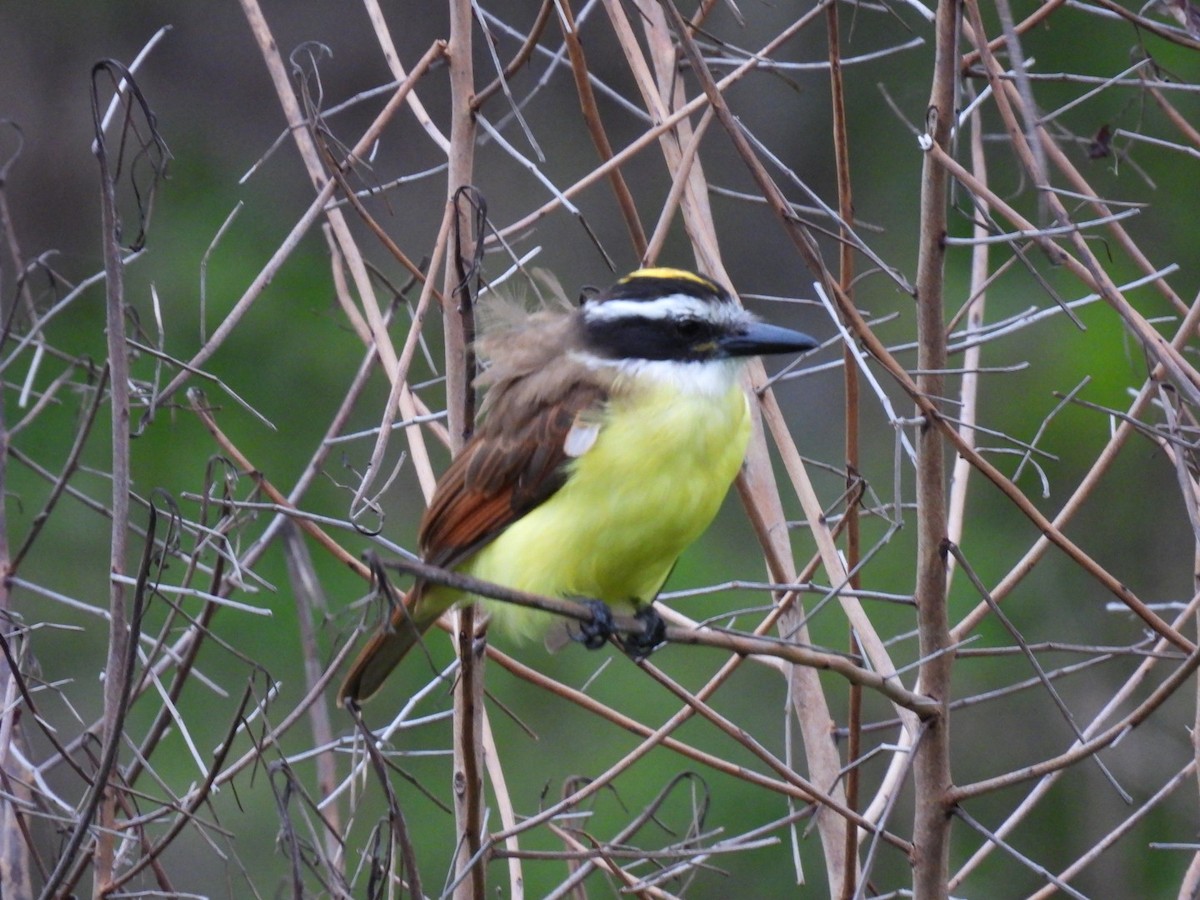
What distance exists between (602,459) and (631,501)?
0.43 feet

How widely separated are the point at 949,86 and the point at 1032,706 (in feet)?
19.3

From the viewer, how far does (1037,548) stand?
98.7 inches

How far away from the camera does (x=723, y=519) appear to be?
28.7 ft

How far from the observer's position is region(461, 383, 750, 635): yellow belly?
10.3 ft

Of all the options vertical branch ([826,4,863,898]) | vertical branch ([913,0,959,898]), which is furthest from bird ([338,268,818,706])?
vertical branch ([913,0,959,898])

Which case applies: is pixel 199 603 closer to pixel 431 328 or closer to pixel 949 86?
pixel 431 328

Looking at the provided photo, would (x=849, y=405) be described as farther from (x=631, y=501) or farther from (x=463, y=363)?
(x=463, y=363)

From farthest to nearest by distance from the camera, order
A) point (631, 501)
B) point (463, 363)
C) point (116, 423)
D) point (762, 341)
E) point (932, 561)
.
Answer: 1. point (762, 341)
2. point (631, 501)
3. point (463, 363)
4. point (932, 561)
5. point (116, 423)

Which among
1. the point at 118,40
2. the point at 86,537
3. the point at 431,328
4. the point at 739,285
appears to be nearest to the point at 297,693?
the point at 86,537

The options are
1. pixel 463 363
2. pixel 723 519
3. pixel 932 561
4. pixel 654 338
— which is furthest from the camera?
pixel 723 519

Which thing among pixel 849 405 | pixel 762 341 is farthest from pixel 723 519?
pixel 849 405

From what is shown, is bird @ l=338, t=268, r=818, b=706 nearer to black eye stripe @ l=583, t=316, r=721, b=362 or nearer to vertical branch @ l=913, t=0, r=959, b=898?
black eye stripe @ l=583, t=316, r=721, b=362

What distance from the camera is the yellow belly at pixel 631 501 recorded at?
124 inches

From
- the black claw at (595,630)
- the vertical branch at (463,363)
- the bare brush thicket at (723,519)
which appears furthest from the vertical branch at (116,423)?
the black claw at (595,630)
